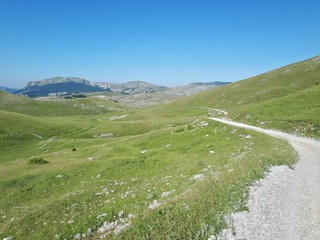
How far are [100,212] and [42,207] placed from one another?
813cm

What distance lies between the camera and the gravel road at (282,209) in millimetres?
13203

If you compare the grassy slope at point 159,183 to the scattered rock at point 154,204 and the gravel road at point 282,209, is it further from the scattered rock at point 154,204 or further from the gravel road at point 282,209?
the gravel road at point 282,209

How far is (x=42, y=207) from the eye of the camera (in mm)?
25703

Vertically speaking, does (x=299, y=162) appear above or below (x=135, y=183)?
above

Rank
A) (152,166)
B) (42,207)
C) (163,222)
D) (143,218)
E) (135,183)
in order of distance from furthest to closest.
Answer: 1. (152,166)
2. (135,183)
3. (42,207)
4. (143,218)
5. (163,222)

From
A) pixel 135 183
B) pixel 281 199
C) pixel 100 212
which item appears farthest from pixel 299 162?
pixel 100 212

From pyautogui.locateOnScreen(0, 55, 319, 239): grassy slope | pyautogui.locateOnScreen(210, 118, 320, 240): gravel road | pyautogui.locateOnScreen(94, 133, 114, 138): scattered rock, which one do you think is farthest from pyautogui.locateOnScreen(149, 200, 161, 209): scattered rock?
pyautogui.locateOnScreen(94, 133, 114, 138): scattered rock

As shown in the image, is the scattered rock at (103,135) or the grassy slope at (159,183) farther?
the scattered rock at (103,135)

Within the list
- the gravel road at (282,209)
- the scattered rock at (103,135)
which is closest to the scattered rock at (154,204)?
the gravel road at (282,209)

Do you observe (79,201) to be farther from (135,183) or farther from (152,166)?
(152,166)

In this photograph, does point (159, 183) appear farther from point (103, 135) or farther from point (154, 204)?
point (103, 135)

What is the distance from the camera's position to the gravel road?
13.2 meters

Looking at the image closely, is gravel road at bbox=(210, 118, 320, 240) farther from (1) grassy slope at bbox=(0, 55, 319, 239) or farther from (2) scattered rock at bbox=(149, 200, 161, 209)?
(2) scattered rock at bbox=(149, 200, 161, 209)

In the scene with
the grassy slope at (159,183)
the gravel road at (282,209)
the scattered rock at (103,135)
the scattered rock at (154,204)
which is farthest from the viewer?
the scattered rock at (103,135)
